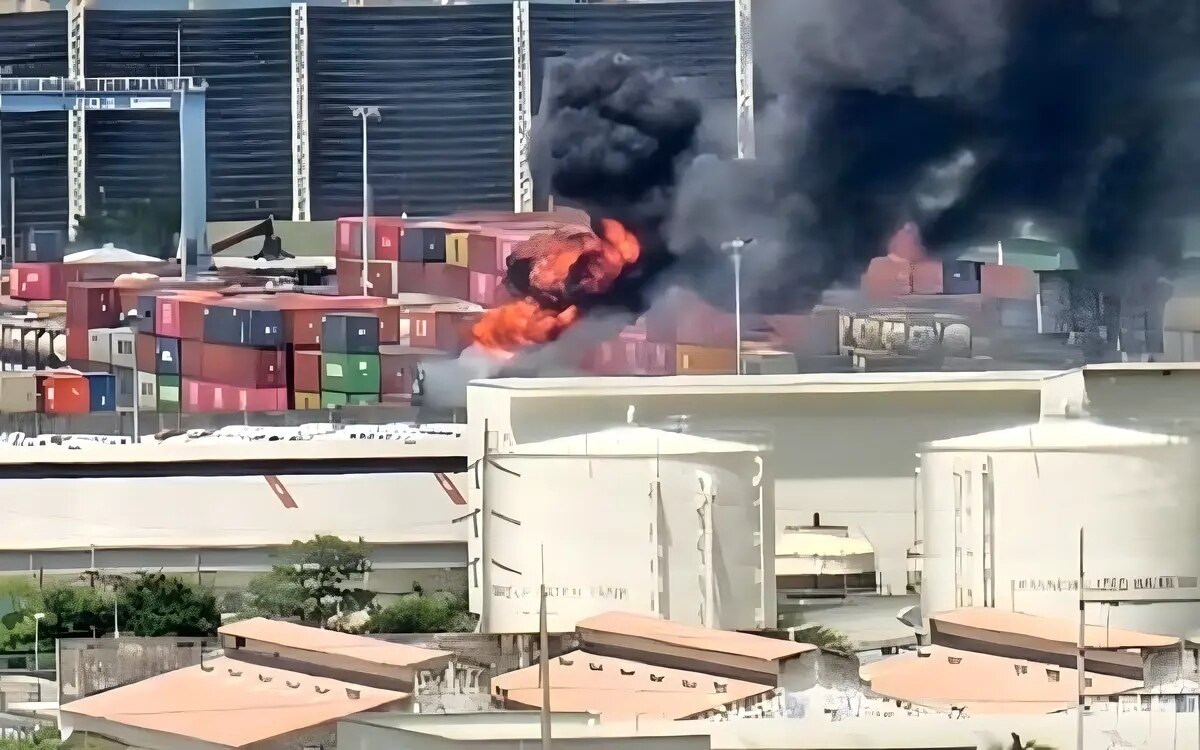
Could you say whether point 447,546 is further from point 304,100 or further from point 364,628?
point 304,100

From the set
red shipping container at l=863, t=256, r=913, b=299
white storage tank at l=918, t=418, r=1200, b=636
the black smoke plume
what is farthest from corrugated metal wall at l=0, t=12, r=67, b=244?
white storage tank at l=918, t=418, r=1200, b=636

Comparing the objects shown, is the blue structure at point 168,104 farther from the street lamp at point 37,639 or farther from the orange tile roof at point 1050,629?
the orange tile roof at point 1050,629

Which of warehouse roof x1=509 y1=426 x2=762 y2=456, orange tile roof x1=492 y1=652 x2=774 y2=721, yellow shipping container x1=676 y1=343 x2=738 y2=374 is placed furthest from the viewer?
yellow shipping container x1=676 y1=343 x2=738 y2=374

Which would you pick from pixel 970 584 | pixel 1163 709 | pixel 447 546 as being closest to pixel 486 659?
pixel 447 546

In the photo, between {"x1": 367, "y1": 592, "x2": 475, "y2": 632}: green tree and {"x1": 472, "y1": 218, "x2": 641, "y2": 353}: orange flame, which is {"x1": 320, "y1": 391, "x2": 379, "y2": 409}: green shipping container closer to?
{"x1": 472, "y1": 218, "x2": 641, "y2": 353}: orange flame

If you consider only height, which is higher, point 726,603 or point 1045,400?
point 1045,400

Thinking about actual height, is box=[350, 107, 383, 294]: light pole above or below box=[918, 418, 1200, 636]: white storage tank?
above
